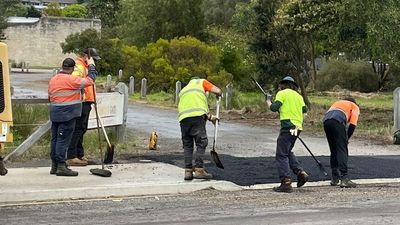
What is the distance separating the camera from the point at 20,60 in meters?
73.8

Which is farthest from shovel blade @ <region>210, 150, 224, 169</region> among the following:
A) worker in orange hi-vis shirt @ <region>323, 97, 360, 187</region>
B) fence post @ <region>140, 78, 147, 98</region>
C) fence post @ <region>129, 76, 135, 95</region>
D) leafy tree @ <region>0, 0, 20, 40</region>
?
leafy tree @ <region>0, 0, 20, 40</region>

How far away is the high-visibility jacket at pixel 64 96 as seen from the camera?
11.3 metres

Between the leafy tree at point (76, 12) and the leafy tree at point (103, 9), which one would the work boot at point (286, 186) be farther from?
the leafy tree at point (76, 12)

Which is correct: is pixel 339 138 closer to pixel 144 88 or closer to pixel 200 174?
pixel 200 174

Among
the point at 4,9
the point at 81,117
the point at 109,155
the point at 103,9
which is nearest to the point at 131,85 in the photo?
the point at 109,155

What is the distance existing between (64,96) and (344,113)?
15.1ft

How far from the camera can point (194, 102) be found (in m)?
11.4

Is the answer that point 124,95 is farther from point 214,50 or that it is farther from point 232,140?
point 214,50

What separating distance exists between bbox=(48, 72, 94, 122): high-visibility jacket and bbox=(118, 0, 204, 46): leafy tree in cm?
3634

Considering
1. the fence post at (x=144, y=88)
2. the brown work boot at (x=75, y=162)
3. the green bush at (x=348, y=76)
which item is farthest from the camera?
the green bush at (x=348, y=76)

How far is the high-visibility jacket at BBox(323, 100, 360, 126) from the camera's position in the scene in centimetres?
1177

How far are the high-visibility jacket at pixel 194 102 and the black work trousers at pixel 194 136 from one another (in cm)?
10

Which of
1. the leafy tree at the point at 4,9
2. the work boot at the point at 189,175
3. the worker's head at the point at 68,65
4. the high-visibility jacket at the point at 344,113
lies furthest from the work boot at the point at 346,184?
the leafy tree at the point at 4,9

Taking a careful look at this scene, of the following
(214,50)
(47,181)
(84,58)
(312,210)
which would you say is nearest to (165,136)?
(84,58)
